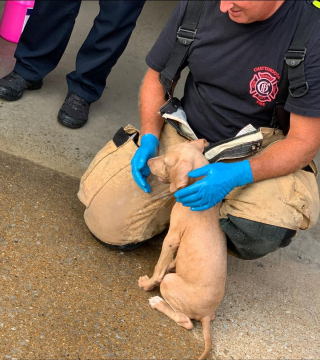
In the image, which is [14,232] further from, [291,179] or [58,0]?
[58,0]

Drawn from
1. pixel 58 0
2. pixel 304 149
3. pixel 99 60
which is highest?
pixel 304 149

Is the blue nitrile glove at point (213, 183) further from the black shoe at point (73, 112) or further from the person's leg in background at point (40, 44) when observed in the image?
the person's leg in background at point (40, 44)

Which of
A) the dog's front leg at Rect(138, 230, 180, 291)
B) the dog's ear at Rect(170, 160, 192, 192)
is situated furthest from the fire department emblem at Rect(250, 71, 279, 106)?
the dog's front leg at Rect(138, 230, 180, 291)

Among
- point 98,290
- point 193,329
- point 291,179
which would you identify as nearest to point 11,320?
point 98,290

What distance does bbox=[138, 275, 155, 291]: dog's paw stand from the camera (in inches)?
103

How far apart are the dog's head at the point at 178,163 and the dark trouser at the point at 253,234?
1.09ft

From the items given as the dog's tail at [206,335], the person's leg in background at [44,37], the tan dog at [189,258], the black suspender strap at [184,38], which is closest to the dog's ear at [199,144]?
the tan dog at [189,258]

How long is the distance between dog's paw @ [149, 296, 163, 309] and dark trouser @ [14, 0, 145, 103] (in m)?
1.82

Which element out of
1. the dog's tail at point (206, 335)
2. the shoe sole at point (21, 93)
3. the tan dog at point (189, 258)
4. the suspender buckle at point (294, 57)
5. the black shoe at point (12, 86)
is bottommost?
the shoe sole at point (21, 93)

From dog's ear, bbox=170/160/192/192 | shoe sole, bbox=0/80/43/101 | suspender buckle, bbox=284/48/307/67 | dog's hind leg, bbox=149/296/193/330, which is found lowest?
shoe sole, bbox=0/80/43/101

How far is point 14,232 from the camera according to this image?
8.99 ft

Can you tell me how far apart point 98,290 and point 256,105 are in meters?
1.22

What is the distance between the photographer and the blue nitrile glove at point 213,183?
2424 millimetres

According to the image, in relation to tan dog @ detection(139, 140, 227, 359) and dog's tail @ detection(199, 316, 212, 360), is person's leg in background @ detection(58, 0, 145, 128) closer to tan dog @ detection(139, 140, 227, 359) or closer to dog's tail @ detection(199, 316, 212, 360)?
tan dog @ detection(139, 140, 227, 359)
